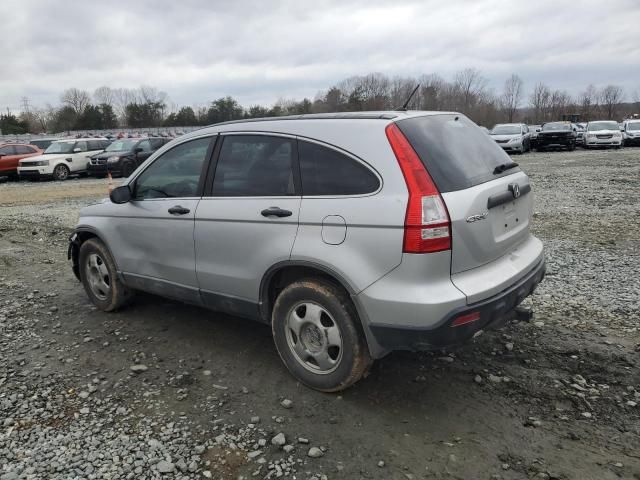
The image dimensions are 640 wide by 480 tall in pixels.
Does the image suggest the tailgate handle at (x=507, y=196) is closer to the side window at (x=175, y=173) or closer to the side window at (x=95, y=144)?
the side window at (x=175, y=173)

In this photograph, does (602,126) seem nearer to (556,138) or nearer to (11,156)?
(556,138)

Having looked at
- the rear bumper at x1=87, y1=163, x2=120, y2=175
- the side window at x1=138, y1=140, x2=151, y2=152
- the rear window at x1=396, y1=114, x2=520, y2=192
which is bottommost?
the rear bumper at x1=87, y1=163, x2=120, y2=175

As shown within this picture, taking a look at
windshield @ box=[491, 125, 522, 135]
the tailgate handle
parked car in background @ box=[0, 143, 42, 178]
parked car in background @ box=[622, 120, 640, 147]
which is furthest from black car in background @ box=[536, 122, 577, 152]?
the tailgate handle

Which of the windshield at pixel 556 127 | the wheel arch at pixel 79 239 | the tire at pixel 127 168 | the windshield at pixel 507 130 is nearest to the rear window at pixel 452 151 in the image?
the wheel arch at pixel 79 239

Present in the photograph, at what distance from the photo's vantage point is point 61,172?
2133 cm

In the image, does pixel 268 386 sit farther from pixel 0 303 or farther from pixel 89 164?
pixel 89 164

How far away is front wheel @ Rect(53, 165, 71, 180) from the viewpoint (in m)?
21.1

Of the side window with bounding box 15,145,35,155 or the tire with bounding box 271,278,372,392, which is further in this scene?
the side window with bounding box 15,145,35,155

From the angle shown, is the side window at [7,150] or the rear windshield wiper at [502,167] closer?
the rear windshield wiper at [502,167]

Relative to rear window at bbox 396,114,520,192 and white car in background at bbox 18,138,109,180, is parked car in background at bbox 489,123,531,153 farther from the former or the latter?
rear window at bbox 396,114,520,192

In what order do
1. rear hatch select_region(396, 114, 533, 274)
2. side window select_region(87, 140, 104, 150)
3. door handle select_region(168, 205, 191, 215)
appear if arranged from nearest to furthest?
rear hatch select_region(396, 114, 533, 274) < door handle select_region(168, 205, 191, 215) < side window select_region(87, 140, 104, 150)

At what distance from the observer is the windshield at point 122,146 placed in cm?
2186

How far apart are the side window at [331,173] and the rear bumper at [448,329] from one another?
0.85 metres

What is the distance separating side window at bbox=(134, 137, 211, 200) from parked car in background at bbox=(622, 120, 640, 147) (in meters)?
30.5
